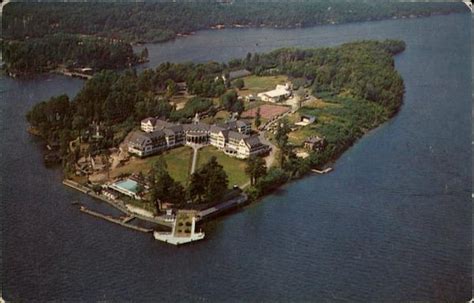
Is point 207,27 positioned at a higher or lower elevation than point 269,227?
higher

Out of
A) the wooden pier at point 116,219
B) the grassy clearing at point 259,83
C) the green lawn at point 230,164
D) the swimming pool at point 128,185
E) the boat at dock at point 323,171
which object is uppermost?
the grassy clearing at point 259,83

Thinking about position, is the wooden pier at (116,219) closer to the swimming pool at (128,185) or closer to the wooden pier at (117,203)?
the wooden pier at (117,203)

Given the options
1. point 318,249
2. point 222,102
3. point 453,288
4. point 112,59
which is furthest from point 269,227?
point 112,59

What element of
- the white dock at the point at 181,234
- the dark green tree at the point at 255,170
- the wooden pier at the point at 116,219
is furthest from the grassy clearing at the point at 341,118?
the wooden pier at the point at 116,219

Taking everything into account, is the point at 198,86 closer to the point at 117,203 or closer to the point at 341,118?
the point at 341,118

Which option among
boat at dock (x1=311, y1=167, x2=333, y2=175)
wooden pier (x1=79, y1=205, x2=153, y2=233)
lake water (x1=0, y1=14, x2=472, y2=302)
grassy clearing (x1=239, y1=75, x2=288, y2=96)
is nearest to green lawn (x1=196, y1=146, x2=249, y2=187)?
lake water (x1=0, y1=14, x2=472, y2=302)

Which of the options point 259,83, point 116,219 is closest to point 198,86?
point 259,83

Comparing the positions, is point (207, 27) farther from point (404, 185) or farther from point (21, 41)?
point (404, 185)

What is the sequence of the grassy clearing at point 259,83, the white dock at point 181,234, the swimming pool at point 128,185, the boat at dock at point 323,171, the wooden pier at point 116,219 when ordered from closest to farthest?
the white dock at point 181,234
the wooden pier at point 116,219
the swimming pool at point 128,185
the boat at dock at point 323,171
the grassy clearing at point 259,83
